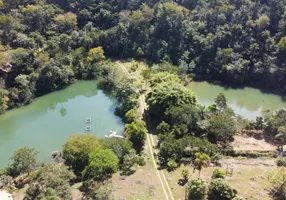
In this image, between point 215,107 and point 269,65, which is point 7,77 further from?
point 269,65

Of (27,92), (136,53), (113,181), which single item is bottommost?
(113,181)

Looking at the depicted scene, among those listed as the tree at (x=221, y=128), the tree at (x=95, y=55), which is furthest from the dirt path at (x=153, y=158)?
the tree at (x=221, y=128)

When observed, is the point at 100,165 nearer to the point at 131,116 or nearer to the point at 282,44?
the point at 131,116

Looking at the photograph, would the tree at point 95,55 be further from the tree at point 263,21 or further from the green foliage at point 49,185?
the green foliage at point 49,185

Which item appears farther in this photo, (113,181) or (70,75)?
(70,75)

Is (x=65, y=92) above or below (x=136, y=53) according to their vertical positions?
below

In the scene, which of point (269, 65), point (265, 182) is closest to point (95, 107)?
point (265, 182)

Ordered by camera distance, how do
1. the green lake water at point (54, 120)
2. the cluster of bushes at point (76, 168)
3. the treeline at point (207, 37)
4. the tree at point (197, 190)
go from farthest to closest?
the treeline at point (207, 37), the green lake water at point (54, 120), the cluster of bushes at point (76, 168), the tree at point (197, 190)
